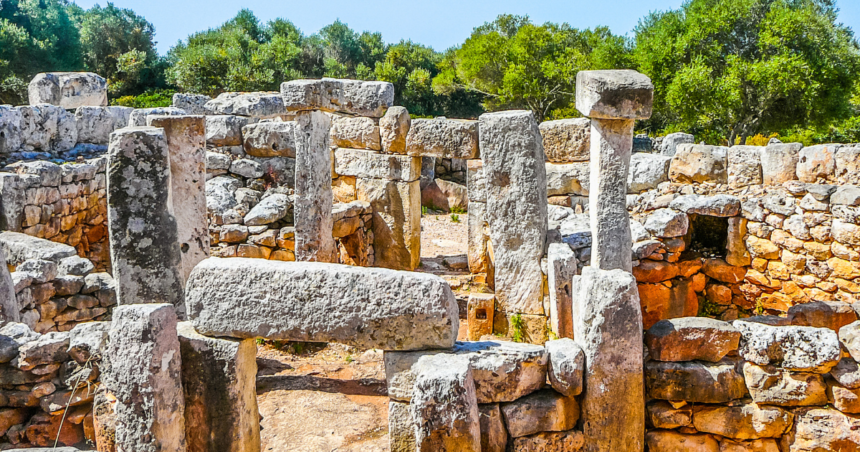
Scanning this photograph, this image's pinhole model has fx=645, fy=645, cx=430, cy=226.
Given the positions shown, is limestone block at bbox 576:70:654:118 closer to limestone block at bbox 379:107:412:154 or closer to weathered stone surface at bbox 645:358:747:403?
weathered stone surface at bbox 645:358:747:403

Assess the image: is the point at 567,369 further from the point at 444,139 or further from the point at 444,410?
the point at 444,139

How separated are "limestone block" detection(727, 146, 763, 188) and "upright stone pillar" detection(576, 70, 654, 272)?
2.22m

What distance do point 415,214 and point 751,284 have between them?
4717mm

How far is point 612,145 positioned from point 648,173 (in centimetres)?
253

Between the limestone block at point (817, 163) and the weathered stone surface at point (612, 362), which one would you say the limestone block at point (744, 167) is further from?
the weathered stone surface at point (612, 362)

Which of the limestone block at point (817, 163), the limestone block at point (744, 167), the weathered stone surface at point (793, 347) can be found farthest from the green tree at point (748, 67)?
the weathered stone surface at point (793, 347)

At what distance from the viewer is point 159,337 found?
378cm

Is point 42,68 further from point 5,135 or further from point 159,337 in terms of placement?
point 159,337

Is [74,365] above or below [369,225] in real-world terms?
below

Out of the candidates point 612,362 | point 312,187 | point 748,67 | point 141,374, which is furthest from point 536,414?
point 748,67

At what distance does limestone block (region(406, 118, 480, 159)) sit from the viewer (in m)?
8.87

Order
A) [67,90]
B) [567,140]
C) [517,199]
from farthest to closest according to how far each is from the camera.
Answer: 1. [67,90]
2. [567,140]
3. [517,199]

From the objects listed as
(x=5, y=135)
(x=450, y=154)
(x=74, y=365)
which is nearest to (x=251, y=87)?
(x=5, y=135)

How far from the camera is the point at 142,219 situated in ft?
15.9
